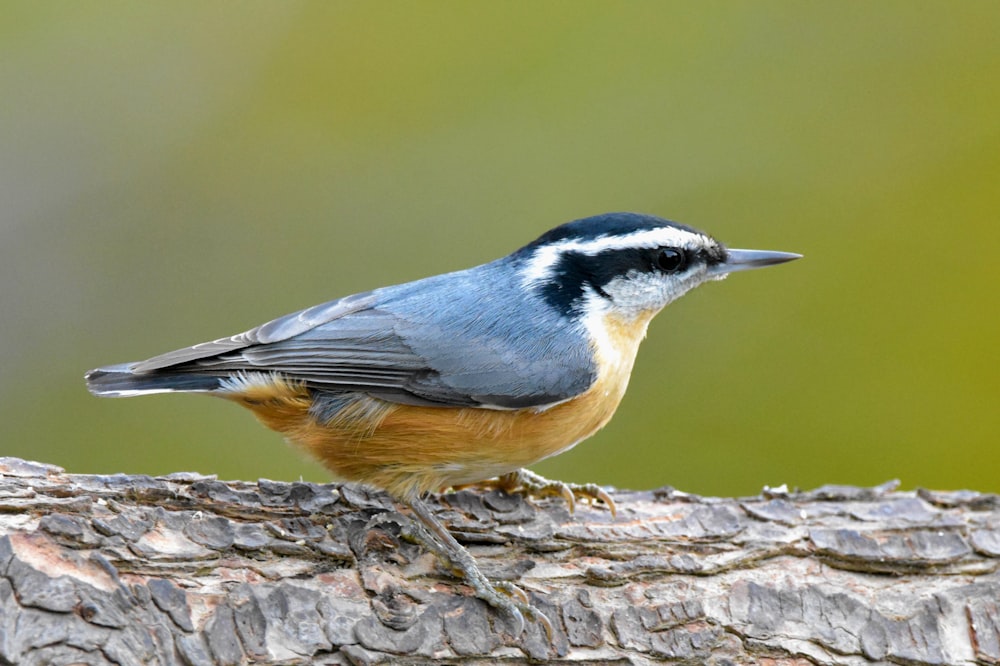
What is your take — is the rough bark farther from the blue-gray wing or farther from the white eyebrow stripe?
the white eyebrow stripe

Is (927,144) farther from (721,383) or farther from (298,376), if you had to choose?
(298,376)

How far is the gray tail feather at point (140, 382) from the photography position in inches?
124

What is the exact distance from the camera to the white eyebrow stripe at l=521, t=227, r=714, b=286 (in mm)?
3488

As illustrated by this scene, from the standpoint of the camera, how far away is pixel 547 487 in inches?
144

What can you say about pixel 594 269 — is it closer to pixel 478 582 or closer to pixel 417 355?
pixel 417 355

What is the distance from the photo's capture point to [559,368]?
328 centimetres

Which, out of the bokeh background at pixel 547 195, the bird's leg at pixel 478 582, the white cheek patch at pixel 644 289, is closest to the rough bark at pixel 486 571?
the bird's leg at pixel 478 582

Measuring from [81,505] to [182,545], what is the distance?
11.2 inches

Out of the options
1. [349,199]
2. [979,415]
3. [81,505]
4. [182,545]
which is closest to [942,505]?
[979,415]

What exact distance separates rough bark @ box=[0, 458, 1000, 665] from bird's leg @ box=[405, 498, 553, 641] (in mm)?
45

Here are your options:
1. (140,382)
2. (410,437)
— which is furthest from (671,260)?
(140,382)

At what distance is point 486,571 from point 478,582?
0.50 ft

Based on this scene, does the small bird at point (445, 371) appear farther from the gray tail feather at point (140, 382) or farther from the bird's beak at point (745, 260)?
the bird's beak at point (745, 260)

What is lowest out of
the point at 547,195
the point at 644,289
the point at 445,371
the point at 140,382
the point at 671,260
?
the point at 140,382
